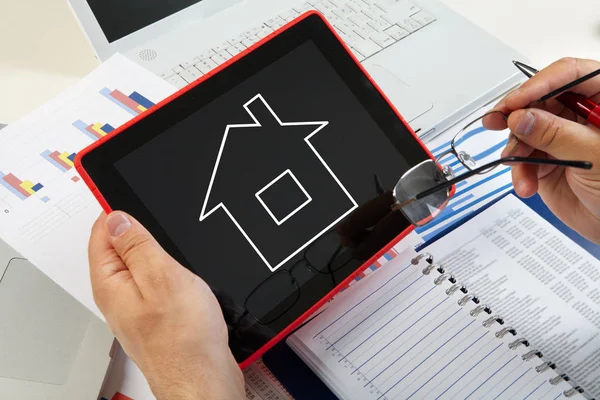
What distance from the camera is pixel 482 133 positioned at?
92 cm

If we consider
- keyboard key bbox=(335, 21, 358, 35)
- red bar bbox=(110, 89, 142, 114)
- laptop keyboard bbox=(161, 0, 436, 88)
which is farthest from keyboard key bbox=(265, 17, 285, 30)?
red bar bbox=(110, 89, 142, 114)

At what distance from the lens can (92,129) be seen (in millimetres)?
811

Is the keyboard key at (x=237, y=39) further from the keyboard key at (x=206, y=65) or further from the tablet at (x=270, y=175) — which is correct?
the tablet at (x=270, y=175)

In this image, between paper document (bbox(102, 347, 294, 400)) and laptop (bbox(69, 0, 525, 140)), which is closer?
paper document (bbox(102, 347, 294, 400))

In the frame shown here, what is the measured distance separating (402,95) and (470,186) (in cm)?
20

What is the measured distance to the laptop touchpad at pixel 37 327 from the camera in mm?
729

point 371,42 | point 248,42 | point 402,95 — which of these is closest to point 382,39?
point 371,42

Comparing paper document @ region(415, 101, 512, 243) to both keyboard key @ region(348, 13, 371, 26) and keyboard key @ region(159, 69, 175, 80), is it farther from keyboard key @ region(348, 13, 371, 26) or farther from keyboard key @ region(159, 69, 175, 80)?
keyboard key @ region(159, 69, 175, 80)

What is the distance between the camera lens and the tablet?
0.61 m

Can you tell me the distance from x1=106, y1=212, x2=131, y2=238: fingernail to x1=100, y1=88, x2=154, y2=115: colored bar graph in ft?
0.99

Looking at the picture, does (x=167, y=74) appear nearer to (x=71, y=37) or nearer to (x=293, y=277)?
(x=71, y=37)

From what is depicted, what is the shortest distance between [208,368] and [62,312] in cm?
32

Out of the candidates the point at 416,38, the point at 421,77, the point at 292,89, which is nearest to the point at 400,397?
the point at 292,89

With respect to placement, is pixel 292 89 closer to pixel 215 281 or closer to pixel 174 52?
pixel 215 281
